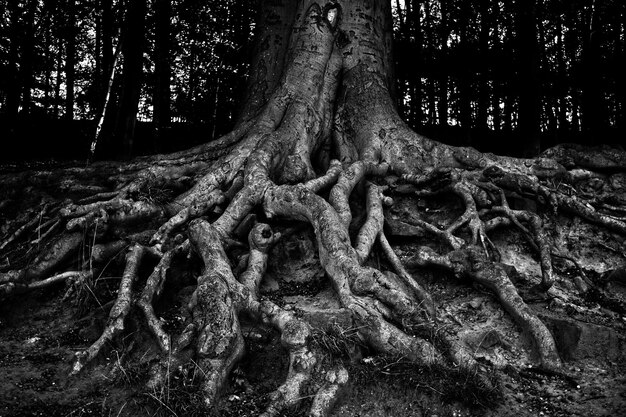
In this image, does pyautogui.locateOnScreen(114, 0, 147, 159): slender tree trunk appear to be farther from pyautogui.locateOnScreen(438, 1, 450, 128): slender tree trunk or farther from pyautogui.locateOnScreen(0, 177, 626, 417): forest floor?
pyautogui.locateOnScreen(438, 1, 450, 128): slender tree trunk

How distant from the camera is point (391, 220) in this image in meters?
4.67

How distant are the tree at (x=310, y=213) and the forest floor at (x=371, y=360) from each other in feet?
0.36

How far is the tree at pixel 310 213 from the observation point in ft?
9.89

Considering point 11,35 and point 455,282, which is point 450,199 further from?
point 11,35

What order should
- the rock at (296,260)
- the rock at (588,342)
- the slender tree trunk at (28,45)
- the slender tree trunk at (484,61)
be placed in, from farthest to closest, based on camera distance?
the slender tree trunk at (484,61) → the slender tree trunk at (28,45) → the rock at (296,260) → the rock at (588,342)

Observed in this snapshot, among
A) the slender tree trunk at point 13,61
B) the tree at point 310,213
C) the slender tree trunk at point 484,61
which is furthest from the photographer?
the slender tree trunk at point 484,61

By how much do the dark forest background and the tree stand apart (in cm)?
450

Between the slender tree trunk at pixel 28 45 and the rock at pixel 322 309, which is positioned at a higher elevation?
the slender tree trunk at pixel 28 45

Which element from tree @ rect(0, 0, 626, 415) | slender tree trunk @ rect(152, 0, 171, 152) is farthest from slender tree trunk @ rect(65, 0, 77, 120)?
tree @ rect(0, 0, 626, 415)

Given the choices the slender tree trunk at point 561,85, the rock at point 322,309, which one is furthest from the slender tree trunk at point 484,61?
the rock at point 322,309

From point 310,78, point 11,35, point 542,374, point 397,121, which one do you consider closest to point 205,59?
point 11,35

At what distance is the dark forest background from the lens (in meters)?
10.1

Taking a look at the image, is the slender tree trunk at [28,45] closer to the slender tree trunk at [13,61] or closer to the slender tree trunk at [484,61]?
the slender tree trunk at [13,61]

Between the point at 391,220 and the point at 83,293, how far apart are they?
2.73m
